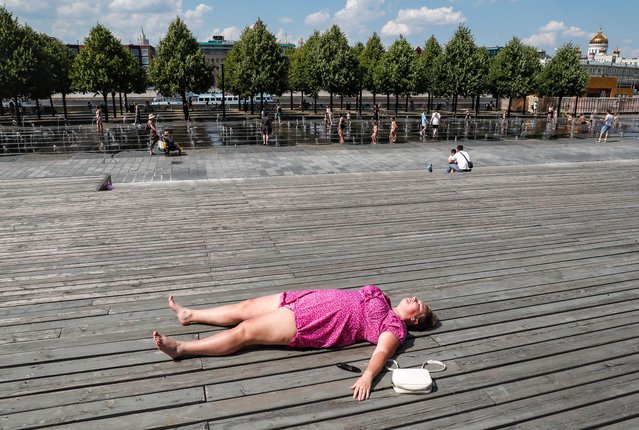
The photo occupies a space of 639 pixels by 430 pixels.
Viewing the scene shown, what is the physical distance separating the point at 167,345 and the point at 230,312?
0.75m

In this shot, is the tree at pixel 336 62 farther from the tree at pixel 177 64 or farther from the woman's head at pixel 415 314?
the woman's head at pixel 415 314

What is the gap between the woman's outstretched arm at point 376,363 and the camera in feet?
12.0

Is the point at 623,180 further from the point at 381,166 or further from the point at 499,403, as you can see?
the point at 499,403

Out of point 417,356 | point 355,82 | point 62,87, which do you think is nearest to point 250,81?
point 355,82

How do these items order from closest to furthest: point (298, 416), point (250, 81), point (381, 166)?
point (298, 416)
point (381, 166)
point (250, 81)

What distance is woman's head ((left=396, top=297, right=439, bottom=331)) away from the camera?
4465mm

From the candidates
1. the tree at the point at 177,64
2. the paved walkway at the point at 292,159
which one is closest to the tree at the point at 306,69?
the tree at the point at 177,64

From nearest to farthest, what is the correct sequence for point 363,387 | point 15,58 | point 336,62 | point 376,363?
1. point 363,387
2. point 376,363
3. point 15,58
4. point 336,62

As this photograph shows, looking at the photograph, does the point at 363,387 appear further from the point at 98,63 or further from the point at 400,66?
the point at 400,66

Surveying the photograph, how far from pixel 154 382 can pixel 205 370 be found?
41 cm

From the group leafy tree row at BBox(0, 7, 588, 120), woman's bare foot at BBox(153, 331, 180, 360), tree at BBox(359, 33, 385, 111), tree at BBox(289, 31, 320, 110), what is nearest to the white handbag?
woman's bare foot at BBox(153, 331, 180, 360)

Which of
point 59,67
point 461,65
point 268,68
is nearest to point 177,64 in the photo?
point 268,68

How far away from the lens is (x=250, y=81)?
1533 inches

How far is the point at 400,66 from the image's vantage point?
138 ft
